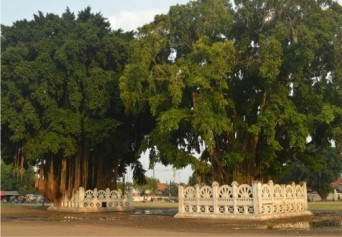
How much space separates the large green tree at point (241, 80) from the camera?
20.7 metres

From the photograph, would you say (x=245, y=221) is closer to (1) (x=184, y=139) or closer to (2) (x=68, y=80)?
(1) (x=184, y=139)

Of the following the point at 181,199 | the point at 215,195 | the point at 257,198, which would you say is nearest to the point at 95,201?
the point at 181,199

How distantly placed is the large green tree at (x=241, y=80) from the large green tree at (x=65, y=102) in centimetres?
551

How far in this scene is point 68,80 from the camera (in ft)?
92.8

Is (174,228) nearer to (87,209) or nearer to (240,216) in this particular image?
(240,216)

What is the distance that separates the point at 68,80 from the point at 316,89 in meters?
15.3

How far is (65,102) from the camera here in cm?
2898

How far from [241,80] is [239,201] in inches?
260

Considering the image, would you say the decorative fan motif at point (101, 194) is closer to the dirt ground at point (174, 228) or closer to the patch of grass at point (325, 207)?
the dirt ground at point (174, 228)

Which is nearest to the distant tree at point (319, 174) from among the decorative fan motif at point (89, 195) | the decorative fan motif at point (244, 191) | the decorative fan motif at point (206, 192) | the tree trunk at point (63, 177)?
the decorative fan motif at point (89, 195)

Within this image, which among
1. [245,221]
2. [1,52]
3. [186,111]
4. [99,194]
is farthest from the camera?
[99,194]

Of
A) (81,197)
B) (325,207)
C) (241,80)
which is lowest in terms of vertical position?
(325,207)

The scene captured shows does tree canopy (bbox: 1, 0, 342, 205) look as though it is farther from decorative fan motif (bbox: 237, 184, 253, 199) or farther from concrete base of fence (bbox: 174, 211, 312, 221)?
concrete base of fence (bbox: 174, 211, 312, 221)

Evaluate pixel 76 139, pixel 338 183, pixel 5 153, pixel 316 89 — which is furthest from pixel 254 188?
pixel 338 183
